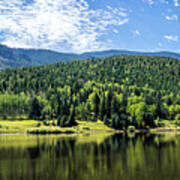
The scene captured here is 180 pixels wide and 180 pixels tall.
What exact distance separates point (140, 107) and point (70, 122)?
45.2 m

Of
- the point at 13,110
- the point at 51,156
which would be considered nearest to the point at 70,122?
the point at 13,110

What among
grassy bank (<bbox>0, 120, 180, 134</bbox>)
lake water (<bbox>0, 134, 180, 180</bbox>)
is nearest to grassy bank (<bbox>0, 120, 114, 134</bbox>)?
grassy bank (<bbox>0, 120, 180, 134</bbox>)

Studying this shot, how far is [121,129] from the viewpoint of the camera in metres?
166

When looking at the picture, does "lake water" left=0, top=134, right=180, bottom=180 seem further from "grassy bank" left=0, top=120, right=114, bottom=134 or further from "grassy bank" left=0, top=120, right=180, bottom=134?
"grassy bank" left=0, top=120, right=180, bottom=134

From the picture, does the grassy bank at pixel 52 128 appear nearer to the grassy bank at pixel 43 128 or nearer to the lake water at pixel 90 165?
the grassy bank at pixel 43 128

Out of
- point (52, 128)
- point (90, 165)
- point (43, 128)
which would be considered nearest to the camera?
point (90, 165)

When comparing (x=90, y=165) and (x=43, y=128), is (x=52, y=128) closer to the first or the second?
(x=43, y=128)

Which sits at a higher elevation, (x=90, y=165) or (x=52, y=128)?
(x=90, y=165)

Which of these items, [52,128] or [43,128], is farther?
[52,128]

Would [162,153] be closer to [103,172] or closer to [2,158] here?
[103,172]

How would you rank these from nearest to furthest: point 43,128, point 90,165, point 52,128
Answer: point 90,165, point 43,128, point 52,128

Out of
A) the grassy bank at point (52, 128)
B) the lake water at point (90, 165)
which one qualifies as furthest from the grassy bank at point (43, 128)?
the lake water at point (90, 165)

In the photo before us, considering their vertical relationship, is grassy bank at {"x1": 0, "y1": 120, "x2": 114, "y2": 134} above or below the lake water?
below

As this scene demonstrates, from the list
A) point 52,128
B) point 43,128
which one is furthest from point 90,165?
point 52,128
